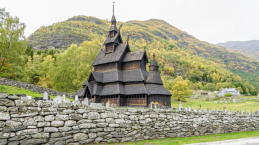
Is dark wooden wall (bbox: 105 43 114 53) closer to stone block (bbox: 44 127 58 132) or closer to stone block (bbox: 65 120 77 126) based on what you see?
stone block (bbox: 65 120 77 126)

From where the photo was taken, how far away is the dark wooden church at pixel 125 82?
23906mm

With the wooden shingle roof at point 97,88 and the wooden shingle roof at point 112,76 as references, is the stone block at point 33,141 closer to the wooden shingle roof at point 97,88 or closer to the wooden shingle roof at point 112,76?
the wooden shingle roof at point 97,88

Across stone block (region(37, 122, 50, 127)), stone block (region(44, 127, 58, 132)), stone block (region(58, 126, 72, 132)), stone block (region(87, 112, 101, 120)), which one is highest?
stone block (region(87, 112, 101, 120))

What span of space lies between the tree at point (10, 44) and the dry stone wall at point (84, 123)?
28881 millimetres

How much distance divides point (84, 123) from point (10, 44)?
1306 inches

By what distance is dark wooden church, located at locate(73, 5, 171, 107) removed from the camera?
78.4 ft

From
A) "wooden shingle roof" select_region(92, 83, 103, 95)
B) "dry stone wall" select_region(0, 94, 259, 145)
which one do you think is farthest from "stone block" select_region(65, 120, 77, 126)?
"wooden shingle roof" select_region(92, 83, 103, 95)

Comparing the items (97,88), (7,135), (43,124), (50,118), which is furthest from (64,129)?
(97,88)

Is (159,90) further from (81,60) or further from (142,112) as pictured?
(81,60)

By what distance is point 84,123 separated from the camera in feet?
28.1

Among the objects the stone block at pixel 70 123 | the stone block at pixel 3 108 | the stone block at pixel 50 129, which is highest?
the stone block at pixel 3 108

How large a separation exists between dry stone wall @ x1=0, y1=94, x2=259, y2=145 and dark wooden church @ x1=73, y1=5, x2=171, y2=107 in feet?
31.9

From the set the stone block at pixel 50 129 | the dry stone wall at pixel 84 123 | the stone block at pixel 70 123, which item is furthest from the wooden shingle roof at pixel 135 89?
the stone block at pixel 50 129

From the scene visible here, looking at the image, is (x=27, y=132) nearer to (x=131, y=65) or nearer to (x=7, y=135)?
(x=7, y=135)
